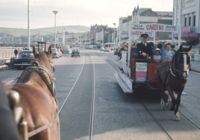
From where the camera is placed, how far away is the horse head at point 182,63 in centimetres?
1189

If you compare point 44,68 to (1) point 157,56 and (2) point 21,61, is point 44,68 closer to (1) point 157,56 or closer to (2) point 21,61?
(1) point 157,56

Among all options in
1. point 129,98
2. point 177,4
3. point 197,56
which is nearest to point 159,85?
point 129,98

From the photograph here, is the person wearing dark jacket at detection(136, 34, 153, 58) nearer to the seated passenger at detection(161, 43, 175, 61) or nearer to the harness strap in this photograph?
the seated passenger at detection(161, 43, 175, 61)

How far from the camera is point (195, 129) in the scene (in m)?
10.1

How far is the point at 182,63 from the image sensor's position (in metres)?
11.9

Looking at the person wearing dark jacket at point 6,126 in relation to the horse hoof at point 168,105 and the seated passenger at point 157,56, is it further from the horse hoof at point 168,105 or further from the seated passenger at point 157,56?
the seated passenger at point 157,56

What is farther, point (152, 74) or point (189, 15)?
point (189, 15)

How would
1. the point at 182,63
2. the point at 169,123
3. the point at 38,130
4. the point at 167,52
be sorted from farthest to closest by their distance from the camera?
the point at 167,52 < the point at 182,63 < the point at 169,123 < the point at 38,130

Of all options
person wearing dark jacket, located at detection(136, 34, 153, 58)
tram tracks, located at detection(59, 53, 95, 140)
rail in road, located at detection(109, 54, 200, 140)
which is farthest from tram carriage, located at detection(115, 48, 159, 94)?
tram tracks, located at detection(59, 53, 95, 140)

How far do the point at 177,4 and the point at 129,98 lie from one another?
75.8m

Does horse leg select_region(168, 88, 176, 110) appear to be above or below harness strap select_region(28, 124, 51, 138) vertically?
below

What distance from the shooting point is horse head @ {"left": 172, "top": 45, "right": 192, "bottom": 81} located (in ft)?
39.0

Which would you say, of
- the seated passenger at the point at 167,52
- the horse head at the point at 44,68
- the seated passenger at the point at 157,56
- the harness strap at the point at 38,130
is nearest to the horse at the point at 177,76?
the seated passenger at the point at 167,52

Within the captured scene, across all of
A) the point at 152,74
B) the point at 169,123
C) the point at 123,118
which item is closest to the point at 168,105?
the point at 152,74
